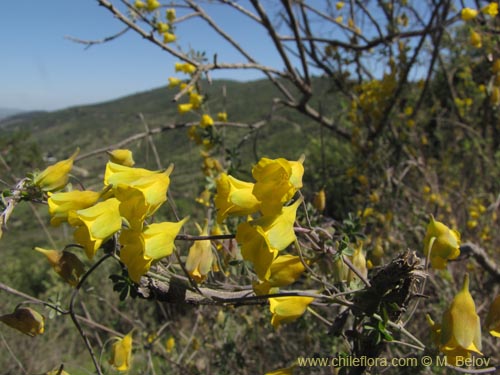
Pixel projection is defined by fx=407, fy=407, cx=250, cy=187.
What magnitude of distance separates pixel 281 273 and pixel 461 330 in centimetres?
33

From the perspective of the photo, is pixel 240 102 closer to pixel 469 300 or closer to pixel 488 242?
pixel 488 242

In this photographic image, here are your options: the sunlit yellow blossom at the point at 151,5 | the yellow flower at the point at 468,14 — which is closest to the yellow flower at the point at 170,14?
the sunlit yellow blossom at the point at 151,5

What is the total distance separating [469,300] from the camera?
751mm

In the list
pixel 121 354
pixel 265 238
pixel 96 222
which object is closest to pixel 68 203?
pixel 96 222

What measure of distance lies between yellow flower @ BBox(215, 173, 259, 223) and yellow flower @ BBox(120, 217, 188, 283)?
0.10 metres

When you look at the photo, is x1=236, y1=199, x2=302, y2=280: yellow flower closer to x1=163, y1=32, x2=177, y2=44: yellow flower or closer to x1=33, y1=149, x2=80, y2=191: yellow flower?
x1=33, y1=149, x2=80, y2=191: yellow flower

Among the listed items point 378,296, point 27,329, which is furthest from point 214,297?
point 27,329

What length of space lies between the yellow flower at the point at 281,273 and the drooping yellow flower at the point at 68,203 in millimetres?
326

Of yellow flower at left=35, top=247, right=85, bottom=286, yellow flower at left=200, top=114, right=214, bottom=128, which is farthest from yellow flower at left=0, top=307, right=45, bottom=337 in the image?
yellow flower at left=200, top=114, right=214, bottom=128

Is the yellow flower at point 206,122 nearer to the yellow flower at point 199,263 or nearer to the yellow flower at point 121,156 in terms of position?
the yellow flower at point 121,156

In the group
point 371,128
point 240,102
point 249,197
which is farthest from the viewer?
point 240,102

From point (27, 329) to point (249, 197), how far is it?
0.60 m

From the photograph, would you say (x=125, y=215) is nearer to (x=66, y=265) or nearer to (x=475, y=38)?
(x=66, y=265)

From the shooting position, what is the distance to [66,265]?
82 centimetres
